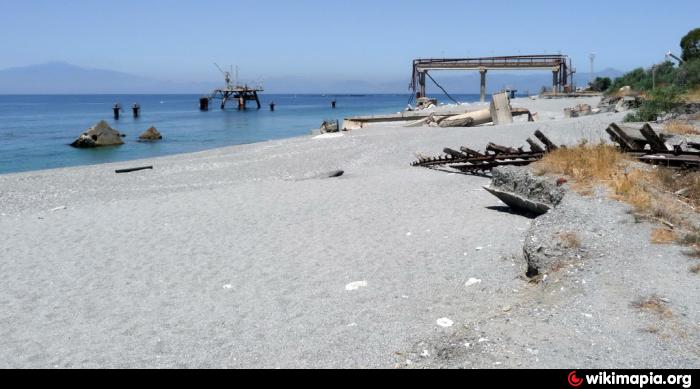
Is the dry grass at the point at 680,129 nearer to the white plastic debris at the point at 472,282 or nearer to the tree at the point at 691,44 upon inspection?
the white plastic debris at the point at 472,282

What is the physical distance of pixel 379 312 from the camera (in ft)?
21.2

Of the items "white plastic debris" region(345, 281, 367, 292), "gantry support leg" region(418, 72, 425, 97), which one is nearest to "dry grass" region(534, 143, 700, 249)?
"white plastic debris" region(345, 281, 367, 292)

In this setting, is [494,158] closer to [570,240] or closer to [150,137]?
[570,240]

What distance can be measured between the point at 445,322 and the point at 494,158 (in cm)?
893

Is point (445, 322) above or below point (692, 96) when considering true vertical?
below

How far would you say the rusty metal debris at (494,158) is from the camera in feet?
42.8

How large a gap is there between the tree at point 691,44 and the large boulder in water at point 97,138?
39.2 metres

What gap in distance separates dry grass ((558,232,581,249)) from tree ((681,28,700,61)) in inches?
1674

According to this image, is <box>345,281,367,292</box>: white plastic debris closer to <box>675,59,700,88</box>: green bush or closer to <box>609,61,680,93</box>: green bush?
<box>675,59,700,88</box>: green bush

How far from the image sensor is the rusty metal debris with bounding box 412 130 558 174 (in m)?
13.0

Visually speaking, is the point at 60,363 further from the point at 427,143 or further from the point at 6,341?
the point at 427,143

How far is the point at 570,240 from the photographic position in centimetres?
693

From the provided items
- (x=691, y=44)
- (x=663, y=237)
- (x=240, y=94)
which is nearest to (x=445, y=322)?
(x=663, y=237)
